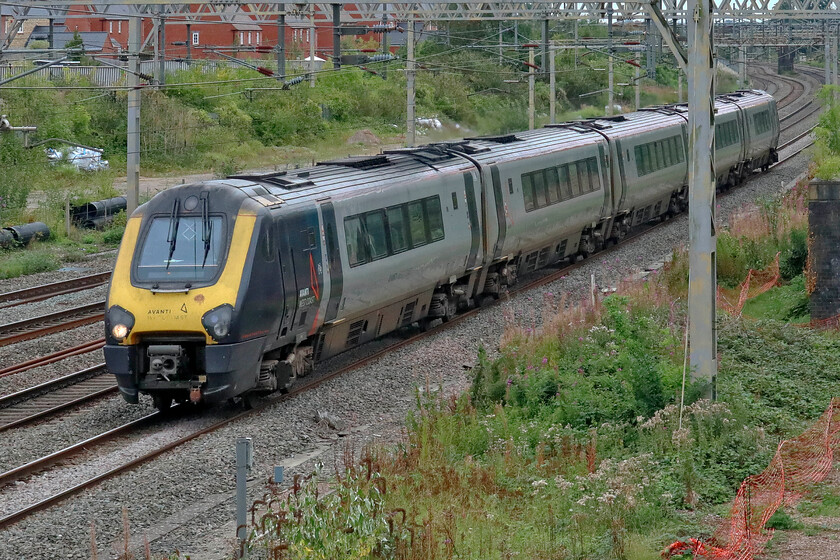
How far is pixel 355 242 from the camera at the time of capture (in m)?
15.5

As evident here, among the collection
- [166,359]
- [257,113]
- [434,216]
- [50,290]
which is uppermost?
[257,113]

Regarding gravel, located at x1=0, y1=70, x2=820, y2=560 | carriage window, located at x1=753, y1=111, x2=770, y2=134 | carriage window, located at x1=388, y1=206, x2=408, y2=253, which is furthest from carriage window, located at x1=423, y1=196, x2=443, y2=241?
carriage window, located at x1=753, y1=111, x2=770, y2=134

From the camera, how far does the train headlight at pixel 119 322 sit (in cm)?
1299

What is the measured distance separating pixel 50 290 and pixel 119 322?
999cm

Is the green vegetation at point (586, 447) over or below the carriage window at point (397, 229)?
below

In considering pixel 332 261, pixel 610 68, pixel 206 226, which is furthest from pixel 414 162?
pixel 610 68

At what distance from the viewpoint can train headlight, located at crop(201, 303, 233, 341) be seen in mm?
12797

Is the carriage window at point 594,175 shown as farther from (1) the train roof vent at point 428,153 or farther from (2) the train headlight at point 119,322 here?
(2) the train headlight at point 119,322

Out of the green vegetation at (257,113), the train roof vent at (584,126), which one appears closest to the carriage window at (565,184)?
the train roof vent at (584,126)

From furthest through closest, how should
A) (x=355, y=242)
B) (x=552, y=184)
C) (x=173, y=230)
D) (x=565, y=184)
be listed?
(x=565, y=184) < (x=552, y=184) < (x=355, y=242) < (x=173, y=230)

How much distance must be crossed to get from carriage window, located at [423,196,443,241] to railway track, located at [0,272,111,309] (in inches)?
311

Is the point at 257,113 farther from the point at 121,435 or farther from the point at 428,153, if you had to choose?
the point at 121,435

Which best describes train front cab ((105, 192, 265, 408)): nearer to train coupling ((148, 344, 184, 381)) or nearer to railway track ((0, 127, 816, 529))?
train coupling ((148, 344, 184, 381))

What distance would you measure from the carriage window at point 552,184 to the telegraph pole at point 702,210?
9.60 m
